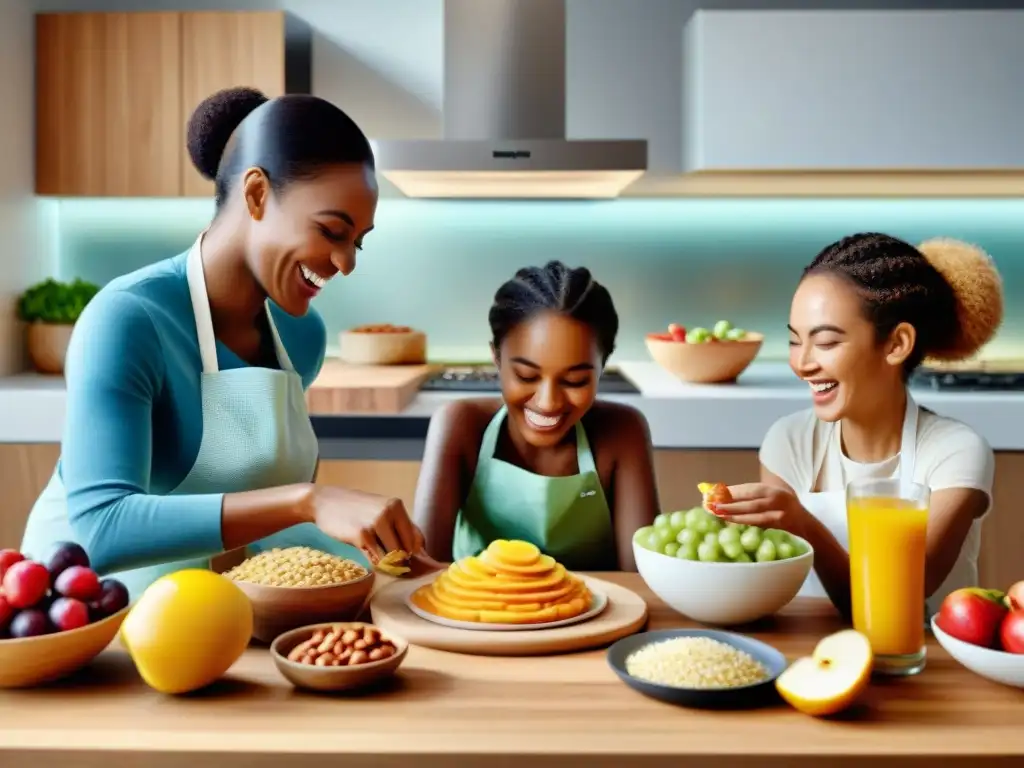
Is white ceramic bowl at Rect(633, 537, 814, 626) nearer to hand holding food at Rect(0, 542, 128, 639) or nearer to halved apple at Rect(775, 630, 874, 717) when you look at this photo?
halved apple at Rect(775, 630, 874, 717)

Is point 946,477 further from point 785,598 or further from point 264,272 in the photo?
point 264,272

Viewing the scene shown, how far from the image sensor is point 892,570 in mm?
1214

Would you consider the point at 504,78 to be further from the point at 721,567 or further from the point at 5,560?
the point at 5,560

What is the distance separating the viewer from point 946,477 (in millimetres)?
1652

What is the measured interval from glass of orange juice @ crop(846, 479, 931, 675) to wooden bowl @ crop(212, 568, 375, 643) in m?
0.58

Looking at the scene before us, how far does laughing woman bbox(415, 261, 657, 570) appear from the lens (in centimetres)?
177

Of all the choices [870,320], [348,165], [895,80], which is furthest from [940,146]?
[348,165]

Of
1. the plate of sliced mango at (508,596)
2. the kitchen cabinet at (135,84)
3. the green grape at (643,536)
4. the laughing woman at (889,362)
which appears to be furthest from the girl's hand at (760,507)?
the kitchen cabinet at (135,84)

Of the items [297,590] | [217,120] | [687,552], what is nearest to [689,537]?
[687,552]

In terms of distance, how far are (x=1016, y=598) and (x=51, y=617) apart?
101cm

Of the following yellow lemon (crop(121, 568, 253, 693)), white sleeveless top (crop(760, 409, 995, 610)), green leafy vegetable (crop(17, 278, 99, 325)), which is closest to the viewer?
yellow lemon (crop(121, 568, 253, 693))

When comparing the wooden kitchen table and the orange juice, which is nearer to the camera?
the wooden kitchen table

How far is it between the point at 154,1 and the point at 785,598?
10.6 feet

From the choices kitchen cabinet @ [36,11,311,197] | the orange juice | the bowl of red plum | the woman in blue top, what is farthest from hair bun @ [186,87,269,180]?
kitchen cabinet @ [36,11,311,197]
